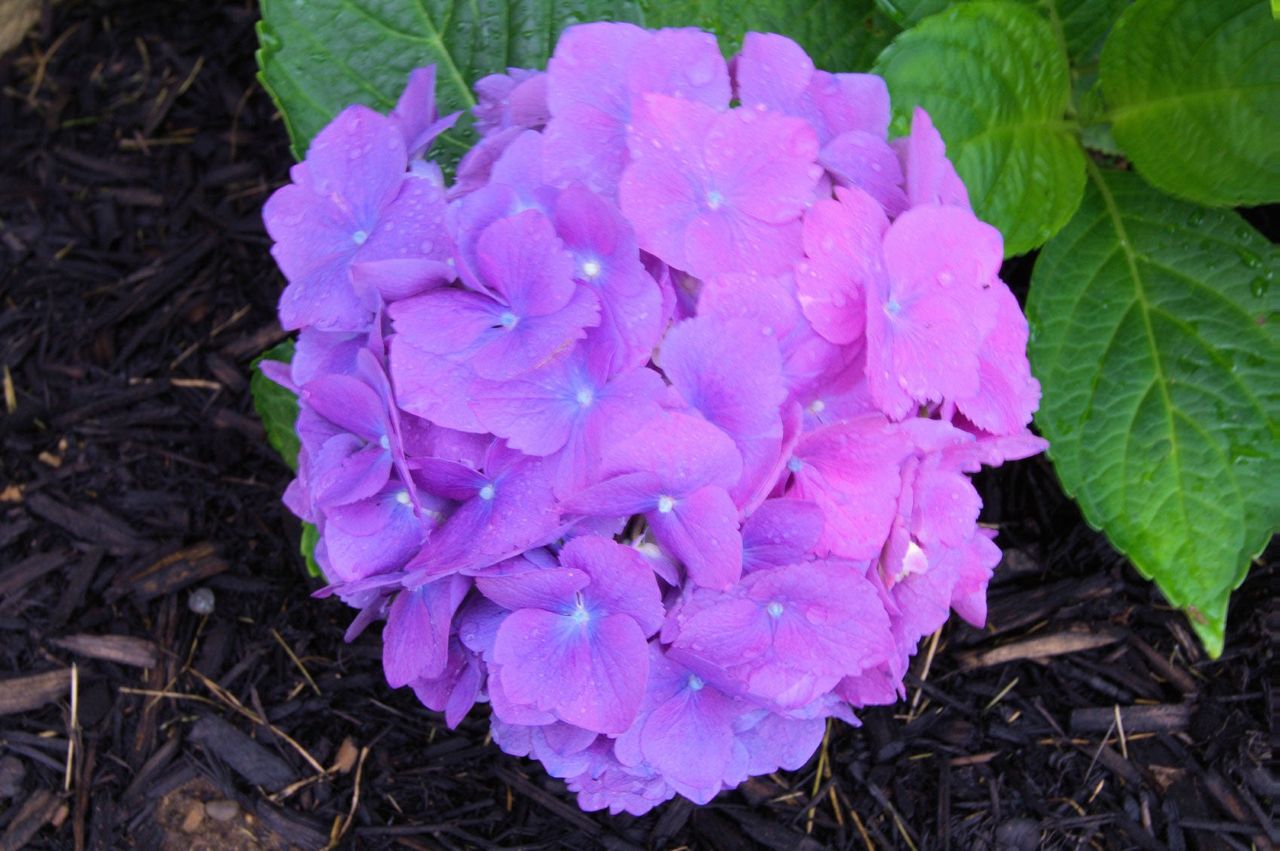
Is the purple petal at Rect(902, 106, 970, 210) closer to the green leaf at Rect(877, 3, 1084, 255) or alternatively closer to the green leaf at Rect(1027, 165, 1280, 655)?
the green leaf at Rect(877, 3, 1084, 255)

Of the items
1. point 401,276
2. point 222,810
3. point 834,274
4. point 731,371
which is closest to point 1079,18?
point 834,274

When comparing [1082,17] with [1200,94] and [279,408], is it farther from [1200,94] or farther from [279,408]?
[279,408]

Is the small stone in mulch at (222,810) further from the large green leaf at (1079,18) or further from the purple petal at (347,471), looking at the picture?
the large green leaf at (1079,18)

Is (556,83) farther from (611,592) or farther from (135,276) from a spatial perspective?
(135,276)

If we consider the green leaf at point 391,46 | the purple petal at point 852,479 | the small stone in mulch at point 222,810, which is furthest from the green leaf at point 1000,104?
the small stone in mulch at point 222,810

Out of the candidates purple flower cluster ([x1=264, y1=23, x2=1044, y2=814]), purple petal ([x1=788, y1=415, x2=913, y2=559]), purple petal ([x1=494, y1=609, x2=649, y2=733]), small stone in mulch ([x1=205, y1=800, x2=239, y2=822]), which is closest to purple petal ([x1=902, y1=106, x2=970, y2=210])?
purple flower cluster ([x1=264, y1=23, x2=1044, y2=814])
